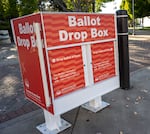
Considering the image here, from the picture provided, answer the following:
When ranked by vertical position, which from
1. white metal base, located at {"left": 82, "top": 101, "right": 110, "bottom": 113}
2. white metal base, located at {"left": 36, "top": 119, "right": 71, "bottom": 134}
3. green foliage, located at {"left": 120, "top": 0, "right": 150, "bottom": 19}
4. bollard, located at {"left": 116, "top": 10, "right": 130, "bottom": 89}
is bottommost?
white metal base, located at {"left": 36, "top": 119, "right": 71, "bottom": 134}

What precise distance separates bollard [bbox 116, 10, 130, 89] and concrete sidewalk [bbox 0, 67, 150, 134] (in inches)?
17.9

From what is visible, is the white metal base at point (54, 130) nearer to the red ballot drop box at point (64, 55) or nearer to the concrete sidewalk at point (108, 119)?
the concrete sidewalk at point (108, 119)

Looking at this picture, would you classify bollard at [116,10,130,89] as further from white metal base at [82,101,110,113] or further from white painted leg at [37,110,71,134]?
white painted leg at [37,110,71,134]

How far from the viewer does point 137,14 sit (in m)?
25.9

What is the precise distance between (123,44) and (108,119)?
1766mm

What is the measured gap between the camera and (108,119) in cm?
321

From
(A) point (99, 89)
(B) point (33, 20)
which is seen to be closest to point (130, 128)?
(A) point (99, 89)

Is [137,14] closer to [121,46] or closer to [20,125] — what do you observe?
[121,46]

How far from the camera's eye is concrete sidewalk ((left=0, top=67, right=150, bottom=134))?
9.62 ft

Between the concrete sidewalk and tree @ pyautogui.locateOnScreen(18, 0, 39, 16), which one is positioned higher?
tree @ pyautogui.locateOnScreen(18, 0, 39, 16)

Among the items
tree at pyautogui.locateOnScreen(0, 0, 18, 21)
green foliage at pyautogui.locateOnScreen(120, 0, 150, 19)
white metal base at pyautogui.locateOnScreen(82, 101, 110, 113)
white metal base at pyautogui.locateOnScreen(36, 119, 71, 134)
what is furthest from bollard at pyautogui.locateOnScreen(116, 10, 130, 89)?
green foliage at pyautogui.locateOnScreen(120, 0, 150, 19)

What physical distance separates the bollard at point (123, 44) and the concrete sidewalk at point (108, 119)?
1.49 feet

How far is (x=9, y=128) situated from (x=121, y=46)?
9.21 ft

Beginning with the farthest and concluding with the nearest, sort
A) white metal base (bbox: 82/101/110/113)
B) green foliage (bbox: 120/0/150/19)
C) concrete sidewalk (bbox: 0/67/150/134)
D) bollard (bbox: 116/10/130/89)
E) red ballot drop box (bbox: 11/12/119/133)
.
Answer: green foliage (bbox: 120/0/150/19) < bollard (bbox: 116/10/130/89) < white metal base (bbox: 82/101/110/113) < concrete sidewalk (bbox: 0/67/150/134) < red ballot drop box (bbox: 11/12/119/133)
